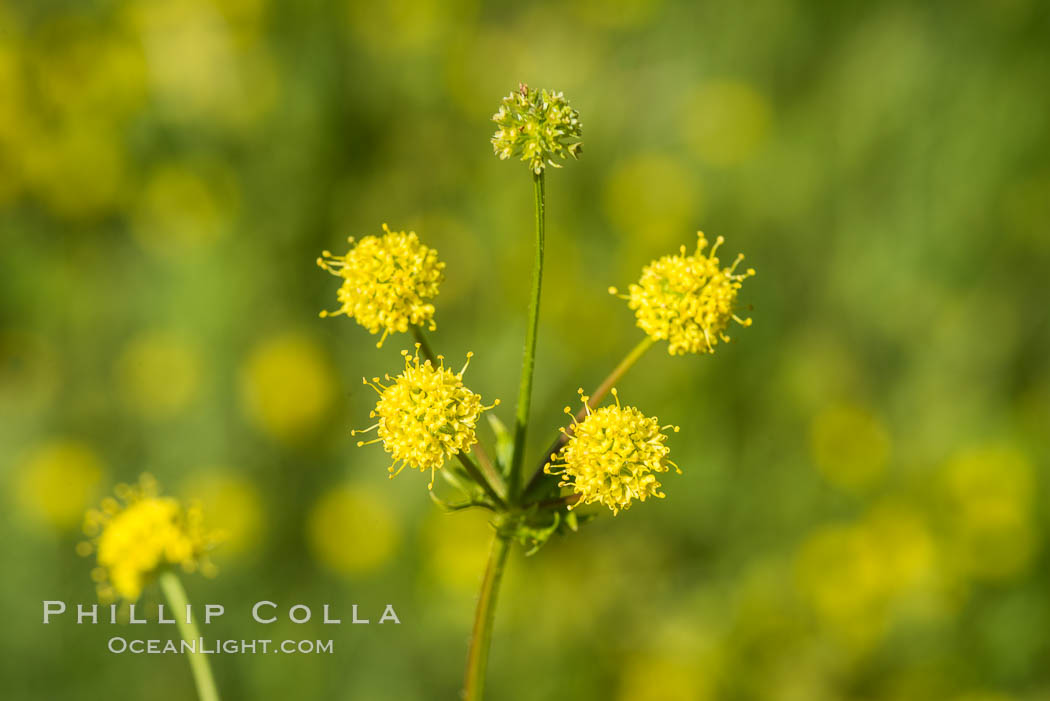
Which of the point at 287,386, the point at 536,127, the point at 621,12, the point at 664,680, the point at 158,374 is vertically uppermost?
the point at 621,12

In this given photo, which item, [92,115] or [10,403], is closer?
[10,403]


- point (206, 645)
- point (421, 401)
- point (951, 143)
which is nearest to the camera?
point (421, 401)

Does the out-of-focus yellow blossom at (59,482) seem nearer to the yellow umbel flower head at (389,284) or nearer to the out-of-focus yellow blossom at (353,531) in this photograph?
the out-of-focus yellow blossom at (353,531)

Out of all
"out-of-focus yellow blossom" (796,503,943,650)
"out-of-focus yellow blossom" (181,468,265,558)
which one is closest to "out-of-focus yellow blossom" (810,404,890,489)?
"out-of-focus yellow blossom" (796,503,943,650)

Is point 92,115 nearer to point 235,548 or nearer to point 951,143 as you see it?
point 235,548

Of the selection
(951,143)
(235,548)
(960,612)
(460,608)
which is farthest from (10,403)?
(951,143)

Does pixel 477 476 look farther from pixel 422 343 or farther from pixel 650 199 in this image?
pixel 650 199

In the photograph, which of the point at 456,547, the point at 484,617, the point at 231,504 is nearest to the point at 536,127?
the point at 484,617

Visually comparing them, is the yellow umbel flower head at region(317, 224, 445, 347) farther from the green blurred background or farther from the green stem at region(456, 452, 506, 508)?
the green blurred background
